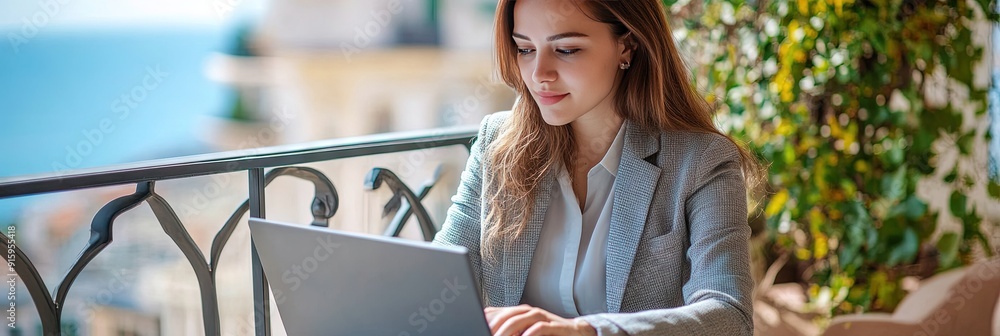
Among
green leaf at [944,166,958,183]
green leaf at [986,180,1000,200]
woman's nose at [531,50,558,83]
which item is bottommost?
green leaf at [986,180,1000,200]

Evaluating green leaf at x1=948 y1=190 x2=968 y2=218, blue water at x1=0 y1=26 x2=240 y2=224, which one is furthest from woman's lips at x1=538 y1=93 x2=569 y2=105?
green leaf at x1=948 y1=190 x2=968 y2=218

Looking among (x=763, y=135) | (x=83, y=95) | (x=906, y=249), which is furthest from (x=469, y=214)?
(x=83, y=95)

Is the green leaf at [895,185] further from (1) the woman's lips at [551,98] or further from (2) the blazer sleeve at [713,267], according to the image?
(1) the woman's lips at [551,98]

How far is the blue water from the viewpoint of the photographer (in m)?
1.54

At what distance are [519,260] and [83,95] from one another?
5.89 feet

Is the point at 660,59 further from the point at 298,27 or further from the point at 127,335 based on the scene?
the point at 298,27

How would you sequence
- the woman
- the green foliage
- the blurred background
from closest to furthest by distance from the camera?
the woman → the blurred background → the green foliage

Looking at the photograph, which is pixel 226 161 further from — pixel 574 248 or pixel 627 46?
pixel 627 46

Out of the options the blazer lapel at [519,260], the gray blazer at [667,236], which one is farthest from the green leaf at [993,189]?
the blazer lapel at [519,260]

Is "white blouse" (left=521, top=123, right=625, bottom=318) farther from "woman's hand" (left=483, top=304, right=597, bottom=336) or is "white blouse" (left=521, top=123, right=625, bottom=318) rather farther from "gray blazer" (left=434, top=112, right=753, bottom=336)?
"woman's hand" (left=483, top=304, right=597, bottom=336)

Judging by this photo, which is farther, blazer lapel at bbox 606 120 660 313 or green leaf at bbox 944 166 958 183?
green leaf at bbox 944 166 958 183

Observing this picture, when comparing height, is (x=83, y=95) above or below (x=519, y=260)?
above

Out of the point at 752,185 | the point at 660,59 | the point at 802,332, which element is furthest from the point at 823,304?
the point at 660,59

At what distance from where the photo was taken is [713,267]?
131cm
